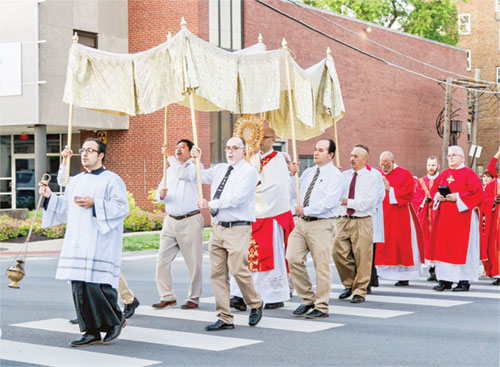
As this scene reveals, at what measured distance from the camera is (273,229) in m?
11.1

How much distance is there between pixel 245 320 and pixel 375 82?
108 feet

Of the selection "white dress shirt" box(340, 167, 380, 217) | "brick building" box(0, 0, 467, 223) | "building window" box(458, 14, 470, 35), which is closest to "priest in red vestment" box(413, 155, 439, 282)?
"white dress shirt" box(340, 167, 380, 217)

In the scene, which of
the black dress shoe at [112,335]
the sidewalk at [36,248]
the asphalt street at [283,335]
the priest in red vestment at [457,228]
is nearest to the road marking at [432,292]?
the asphalt street at [283,335]

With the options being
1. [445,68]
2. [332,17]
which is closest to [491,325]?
[332,17]

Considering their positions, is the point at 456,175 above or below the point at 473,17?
below

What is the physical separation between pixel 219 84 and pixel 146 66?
111 centimetres

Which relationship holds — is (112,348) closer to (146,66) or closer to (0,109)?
(146,66)

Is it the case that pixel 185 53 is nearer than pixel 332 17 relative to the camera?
Yes

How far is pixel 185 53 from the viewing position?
1093 cm

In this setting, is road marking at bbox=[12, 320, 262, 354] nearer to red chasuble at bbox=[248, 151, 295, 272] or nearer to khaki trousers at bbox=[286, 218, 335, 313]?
khaki trousers at bbox=[286, 218, 335, 313]

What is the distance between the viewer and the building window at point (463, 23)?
62.5 m

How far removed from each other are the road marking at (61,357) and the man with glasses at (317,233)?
3.02m

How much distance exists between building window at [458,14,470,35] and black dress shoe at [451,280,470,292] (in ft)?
169

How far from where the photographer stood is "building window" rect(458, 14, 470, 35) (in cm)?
6250
